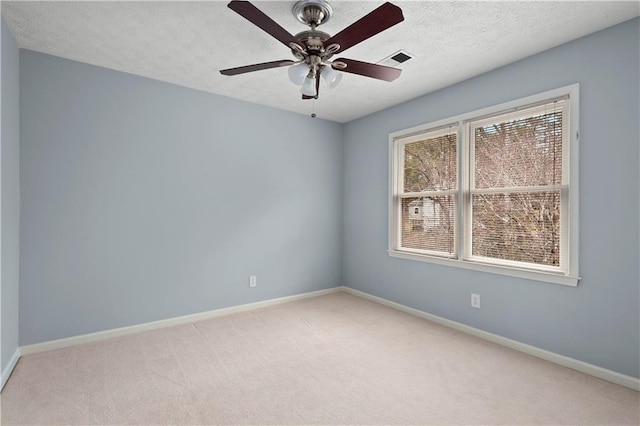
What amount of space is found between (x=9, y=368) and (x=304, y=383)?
84.8 inches

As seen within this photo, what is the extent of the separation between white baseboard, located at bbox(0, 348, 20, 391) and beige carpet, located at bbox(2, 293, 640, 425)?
1.6 inches

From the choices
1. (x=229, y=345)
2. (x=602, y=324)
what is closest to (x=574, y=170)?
(x=602, y=324)

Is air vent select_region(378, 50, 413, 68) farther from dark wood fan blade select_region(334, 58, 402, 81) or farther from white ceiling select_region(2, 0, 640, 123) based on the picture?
dark wood fan blade select_region(334, 58, 402, 81)

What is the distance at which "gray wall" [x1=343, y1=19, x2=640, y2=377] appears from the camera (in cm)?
221

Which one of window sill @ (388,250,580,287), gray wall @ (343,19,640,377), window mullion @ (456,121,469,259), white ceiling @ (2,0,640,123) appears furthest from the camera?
window mullion @ (456,121,469,259)

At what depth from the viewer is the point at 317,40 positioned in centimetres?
202

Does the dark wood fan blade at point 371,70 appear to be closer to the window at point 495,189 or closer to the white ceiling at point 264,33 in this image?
the white ceiling at point 264,33

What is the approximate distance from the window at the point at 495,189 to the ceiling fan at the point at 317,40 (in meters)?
1.40

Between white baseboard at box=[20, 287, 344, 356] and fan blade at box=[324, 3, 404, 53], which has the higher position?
fan blade at box=[324, 3, 404, 53]

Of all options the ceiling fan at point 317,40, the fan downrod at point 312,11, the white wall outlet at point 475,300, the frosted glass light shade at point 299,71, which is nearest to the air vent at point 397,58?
the ceiling fan at point 317,40

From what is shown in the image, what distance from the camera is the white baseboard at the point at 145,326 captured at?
2717mm

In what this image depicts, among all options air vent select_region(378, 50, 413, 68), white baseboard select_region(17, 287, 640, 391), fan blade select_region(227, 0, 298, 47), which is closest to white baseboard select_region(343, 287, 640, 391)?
white baseboard select_region(17, 287, 640, 391)

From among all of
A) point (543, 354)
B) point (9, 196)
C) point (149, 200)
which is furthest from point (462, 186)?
point (9, 196)

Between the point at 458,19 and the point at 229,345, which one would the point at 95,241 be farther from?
the point at 458,19
